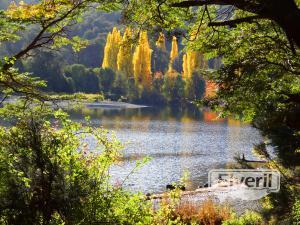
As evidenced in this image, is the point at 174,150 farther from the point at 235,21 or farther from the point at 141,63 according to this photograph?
the point at 141,63

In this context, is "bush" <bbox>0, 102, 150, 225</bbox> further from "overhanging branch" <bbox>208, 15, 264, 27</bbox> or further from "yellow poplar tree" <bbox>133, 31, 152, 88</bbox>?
"yellow poplar tree" <bbox>133, 31, 152, 88</bbox>

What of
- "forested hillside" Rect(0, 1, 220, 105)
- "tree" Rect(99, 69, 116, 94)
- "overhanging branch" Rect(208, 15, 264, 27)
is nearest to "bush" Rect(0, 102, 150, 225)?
"overhanging branch" Rect(208, 15, 264, 27)

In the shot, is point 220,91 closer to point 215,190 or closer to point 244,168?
point 244,168

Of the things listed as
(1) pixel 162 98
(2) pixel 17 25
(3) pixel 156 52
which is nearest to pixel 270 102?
(2) pixel 17 25

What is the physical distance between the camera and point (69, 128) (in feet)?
16.2

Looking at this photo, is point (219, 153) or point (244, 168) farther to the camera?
point (219, 153)

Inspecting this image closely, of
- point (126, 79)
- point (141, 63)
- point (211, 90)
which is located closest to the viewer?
point (211, 90)

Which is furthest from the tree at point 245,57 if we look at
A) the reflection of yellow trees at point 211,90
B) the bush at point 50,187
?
the bush at point 50,187

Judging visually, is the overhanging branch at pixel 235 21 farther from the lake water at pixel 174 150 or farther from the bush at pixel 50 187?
the lake water at pixel 174 150

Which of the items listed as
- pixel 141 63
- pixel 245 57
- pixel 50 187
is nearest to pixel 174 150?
pixel 245 57

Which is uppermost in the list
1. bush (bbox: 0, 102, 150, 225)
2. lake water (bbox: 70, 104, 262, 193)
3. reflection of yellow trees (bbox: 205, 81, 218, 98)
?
reflection of yellow trees (bbox: 205, 81, 218, 98)

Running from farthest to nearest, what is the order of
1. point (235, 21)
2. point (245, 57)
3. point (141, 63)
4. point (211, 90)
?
point (141, 63)
point (211, 90)
point (245, 57)
point (235, 21)

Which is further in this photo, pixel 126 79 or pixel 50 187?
pixel 126 79

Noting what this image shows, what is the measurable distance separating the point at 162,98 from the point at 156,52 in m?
21.3
